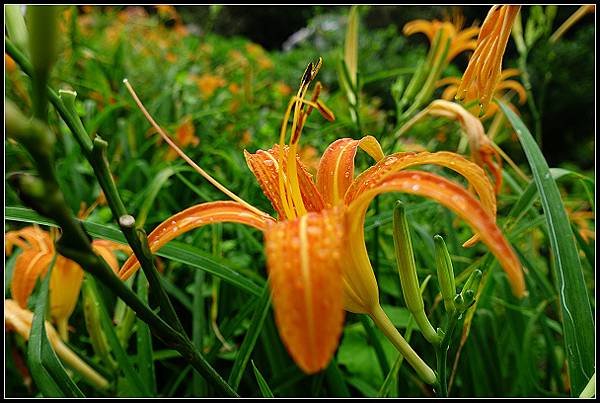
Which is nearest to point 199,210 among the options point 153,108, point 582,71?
point 153,108

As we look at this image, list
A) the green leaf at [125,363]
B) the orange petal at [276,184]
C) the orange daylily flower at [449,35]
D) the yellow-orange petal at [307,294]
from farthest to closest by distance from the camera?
the orange daylily flower at [449,35] → the green leaf at [125,363] → the orange petal at [276,184] → the yellow-orange petal at [307,294]

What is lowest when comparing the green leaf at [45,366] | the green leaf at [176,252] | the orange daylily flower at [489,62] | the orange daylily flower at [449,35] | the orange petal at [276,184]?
the green leaf at [45,366]

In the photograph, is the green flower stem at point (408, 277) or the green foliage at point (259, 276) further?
the green foliage at point (259, 276)

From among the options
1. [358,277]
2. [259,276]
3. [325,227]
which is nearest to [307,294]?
[325,227]

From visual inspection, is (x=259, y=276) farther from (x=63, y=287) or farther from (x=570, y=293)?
(x=570, y=293)

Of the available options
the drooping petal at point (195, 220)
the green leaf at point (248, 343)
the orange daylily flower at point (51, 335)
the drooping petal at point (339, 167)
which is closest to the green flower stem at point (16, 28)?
the drooping petal at point (195, 220)

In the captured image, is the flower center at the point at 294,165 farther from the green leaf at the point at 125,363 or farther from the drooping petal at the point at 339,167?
the green leaf at the point at 125,363
